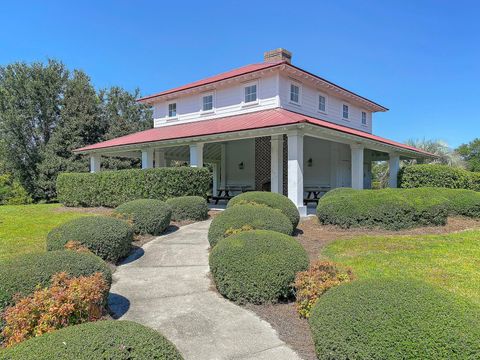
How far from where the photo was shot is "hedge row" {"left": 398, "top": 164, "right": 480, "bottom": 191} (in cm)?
1862

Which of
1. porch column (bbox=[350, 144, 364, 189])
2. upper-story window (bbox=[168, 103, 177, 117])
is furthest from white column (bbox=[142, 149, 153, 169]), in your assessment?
porch column (bbox=[350, 144, 364, 189])

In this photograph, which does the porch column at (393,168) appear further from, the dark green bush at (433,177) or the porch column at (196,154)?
the porch column at (196,154)

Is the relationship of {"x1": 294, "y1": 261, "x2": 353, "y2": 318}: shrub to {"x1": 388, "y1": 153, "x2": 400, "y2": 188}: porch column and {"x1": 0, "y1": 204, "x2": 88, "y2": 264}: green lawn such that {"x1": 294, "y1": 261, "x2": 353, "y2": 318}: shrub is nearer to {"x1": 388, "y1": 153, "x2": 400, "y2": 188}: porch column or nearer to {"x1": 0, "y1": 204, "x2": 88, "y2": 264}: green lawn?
{"x1": 0, "y1": 204, "x2": 88, "y2": 264}: green lawn

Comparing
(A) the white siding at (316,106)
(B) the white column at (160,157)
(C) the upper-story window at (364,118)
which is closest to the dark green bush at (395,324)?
(A) the white siding at (316,106)

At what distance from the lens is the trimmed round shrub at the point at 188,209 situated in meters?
11.6

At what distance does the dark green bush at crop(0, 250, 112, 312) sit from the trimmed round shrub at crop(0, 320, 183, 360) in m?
1.70

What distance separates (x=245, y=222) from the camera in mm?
7523

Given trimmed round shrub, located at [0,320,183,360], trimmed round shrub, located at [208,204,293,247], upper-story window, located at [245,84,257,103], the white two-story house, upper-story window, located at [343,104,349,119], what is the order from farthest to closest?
upper-story window, located at [343,104,349,119], upper-story window, located at [245,84,257,103], the white two-story house, trimmed round shrub, located at [208,204,293,247], trimmed round shrub, located at [0,320,183,360]

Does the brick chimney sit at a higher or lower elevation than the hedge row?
higher

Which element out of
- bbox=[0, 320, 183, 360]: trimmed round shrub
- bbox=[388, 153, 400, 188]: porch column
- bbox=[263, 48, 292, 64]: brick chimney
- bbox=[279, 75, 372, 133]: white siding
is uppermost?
bbox=[263, 48, 292, 64]: brick chimney

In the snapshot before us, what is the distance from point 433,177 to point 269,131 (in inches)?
404

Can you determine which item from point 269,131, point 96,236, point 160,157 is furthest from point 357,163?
point 96,236

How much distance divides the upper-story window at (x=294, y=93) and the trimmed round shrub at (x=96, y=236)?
12.5 metres

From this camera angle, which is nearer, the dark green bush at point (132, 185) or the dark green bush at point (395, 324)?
the dark green bush at point (395, 324)
